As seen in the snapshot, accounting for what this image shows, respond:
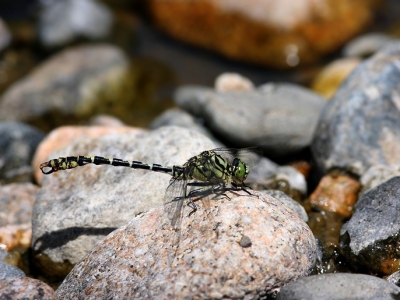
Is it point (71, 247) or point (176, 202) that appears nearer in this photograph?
point (176, 202)

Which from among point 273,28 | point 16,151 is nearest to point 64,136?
point 16,151

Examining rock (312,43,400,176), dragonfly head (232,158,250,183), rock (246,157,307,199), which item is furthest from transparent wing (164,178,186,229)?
rock (312,43,400,176)

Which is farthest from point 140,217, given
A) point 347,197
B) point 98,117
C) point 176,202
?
point 98,117

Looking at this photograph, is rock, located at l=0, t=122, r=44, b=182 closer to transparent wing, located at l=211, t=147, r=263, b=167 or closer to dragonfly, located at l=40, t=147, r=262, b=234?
dragonfly, located at l=40, t=147, r=262, b=234

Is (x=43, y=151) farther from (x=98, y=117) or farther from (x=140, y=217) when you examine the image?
(x=140, y=217)

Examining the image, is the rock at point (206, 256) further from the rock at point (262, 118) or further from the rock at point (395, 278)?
the rock at point (262, 118)

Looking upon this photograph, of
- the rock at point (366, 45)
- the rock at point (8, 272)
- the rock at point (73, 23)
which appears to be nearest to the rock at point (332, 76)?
the rock at point (366, 45)
